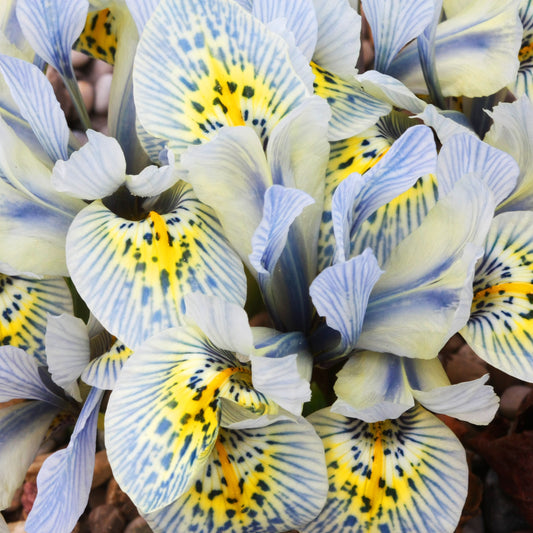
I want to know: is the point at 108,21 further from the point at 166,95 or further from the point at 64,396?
the point at 64,396

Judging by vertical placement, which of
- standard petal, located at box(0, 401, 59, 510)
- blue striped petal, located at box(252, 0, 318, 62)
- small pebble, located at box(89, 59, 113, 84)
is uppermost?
blue striped petal, located at box(252, 0, 318, 62)

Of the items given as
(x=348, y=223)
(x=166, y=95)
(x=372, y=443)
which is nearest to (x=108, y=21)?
(x=166, y=95)

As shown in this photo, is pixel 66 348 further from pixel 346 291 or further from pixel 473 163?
pixel 473 163

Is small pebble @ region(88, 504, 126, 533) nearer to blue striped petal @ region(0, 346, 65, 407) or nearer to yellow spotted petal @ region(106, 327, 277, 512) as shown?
blue striped petal @ region(0, 346, 65, 407)

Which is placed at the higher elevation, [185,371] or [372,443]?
[185,371]

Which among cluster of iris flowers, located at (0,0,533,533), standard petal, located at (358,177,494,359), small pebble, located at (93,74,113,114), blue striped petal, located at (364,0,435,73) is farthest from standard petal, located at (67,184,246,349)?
small pebble, located at (93,74,113,114)

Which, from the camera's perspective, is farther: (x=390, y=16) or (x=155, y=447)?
(x=390, y=16)

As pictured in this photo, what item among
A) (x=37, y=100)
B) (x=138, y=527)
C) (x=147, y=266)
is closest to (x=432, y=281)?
(x=147, y=266)

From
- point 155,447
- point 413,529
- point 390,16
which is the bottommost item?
point 413,529
